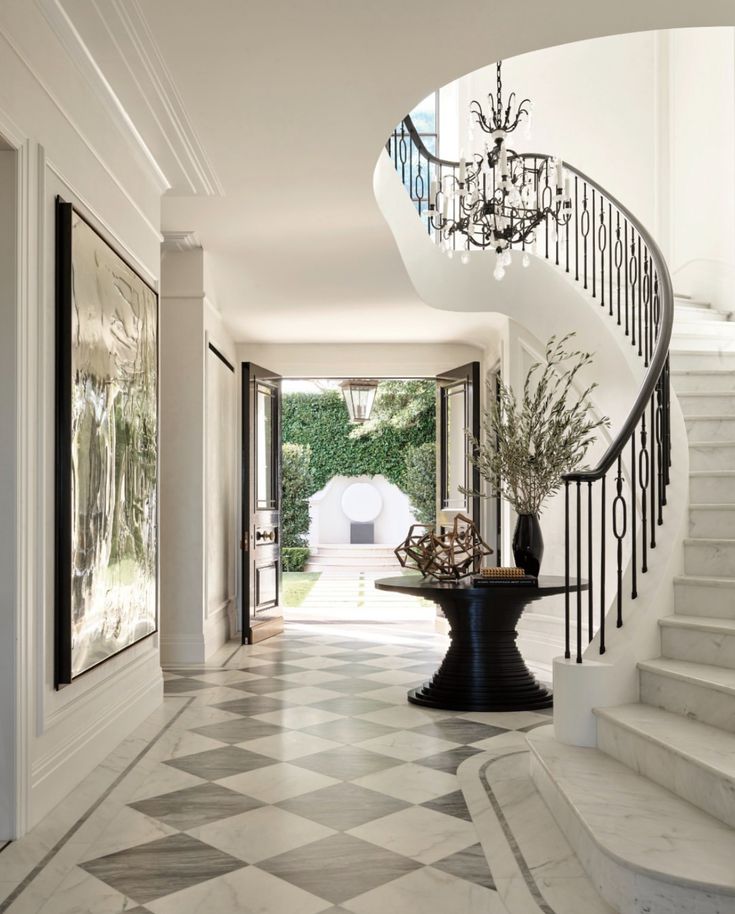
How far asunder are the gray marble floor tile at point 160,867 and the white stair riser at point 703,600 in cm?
229

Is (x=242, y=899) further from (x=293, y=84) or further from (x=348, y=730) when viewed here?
(x=293, y=84)

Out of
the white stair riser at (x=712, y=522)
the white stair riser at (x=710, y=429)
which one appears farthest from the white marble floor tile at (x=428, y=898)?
the white stair riser at (x=710, y=429)

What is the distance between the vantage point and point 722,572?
4.44 metres

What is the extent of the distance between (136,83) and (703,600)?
3.45 m

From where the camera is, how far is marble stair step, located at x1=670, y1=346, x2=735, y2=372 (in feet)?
21.9

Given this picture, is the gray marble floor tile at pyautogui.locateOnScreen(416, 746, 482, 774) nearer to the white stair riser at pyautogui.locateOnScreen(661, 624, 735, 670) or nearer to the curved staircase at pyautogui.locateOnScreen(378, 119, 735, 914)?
the curved staircase at pyautogui.locateOnScreen(378, 119, 735, 914)

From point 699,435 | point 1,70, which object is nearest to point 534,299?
point 699,435

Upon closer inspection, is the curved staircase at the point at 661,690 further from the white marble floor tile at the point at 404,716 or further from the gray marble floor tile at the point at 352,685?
the gray marble floor tile at the point at 352,685

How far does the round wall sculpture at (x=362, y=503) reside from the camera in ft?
62.6

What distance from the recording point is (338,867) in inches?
120

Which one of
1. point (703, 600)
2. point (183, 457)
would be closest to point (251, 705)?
point (183, 457)

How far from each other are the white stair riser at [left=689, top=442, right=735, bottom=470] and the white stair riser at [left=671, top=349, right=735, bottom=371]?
1.28 m

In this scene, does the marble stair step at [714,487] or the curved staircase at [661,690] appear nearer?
the curved staircase at [661,690]

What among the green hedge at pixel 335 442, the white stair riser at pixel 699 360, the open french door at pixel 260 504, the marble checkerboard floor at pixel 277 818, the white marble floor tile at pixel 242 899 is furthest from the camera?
the green hedge at pixel 335 442
